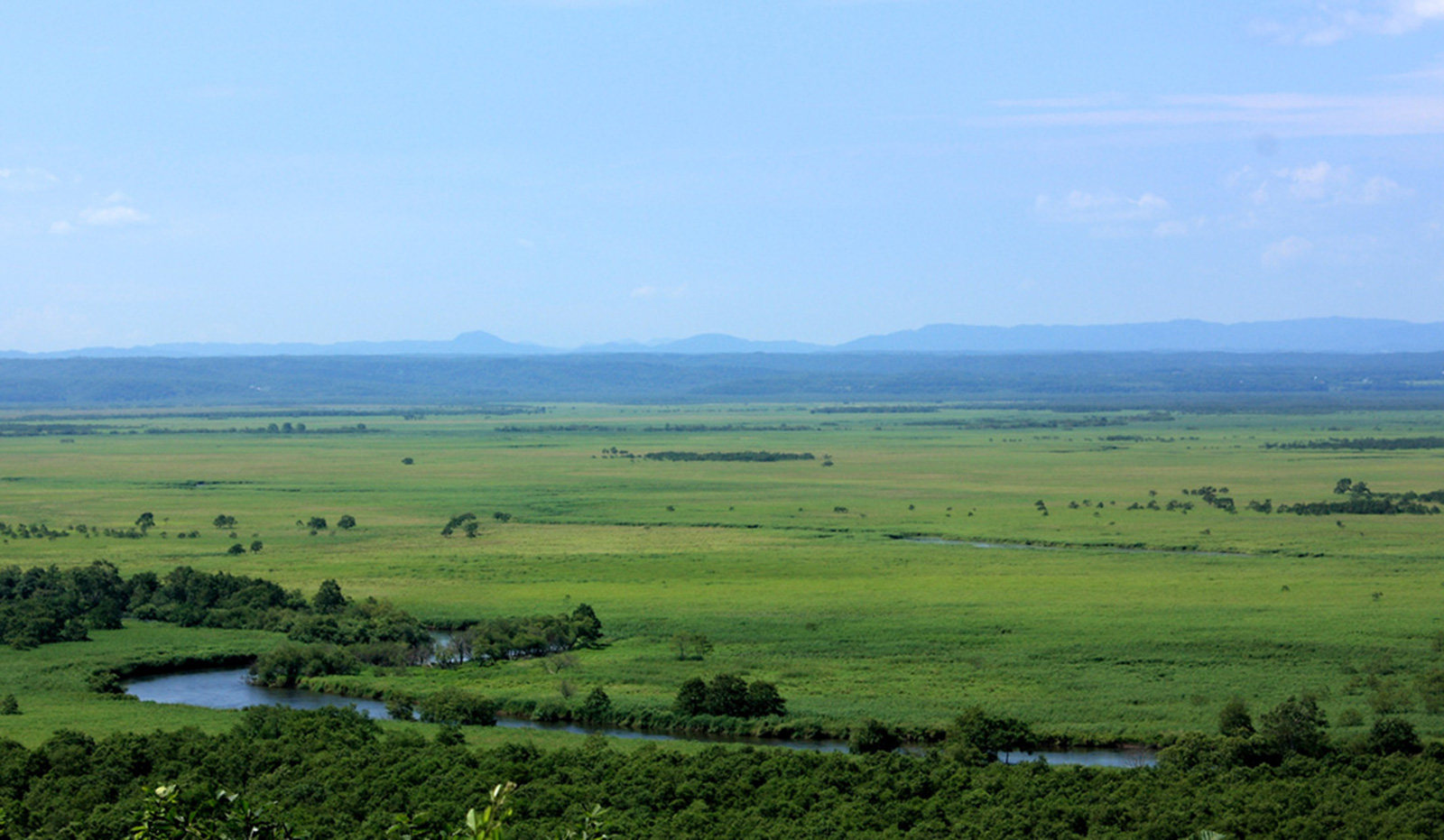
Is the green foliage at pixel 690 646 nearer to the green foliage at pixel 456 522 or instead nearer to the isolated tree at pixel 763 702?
the isolated tree at pixel 763 702

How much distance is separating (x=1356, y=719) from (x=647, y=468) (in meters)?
95.2

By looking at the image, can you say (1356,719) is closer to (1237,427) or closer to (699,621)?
(699,621)

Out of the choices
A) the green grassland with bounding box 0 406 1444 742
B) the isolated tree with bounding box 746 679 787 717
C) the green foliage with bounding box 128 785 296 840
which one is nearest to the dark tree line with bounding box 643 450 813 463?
the green grassland with bounding box 0 406 1444 742

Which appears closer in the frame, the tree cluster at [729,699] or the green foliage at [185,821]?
the green foliage at [185,821]

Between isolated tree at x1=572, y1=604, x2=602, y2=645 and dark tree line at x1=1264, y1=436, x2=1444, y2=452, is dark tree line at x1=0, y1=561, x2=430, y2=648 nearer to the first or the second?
isolated tree at x1=572, y1=604, x2=602, y2=645

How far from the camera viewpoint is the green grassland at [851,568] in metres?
43.2

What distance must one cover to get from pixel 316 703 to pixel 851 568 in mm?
31253

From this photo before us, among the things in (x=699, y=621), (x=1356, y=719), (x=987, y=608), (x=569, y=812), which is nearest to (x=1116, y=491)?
(x=987, y=608)

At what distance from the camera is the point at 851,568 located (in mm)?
68062

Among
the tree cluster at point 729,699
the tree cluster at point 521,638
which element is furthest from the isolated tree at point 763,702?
the tree cluster at point 521,638

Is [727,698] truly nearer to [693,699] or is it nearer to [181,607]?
[693,699]

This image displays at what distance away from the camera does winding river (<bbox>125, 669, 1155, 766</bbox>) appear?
36281 mm

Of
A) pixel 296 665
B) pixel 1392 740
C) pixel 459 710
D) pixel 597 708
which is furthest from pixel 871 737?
pixel 296 665

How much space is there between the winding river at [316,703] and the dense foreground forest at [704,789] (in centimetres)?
327
